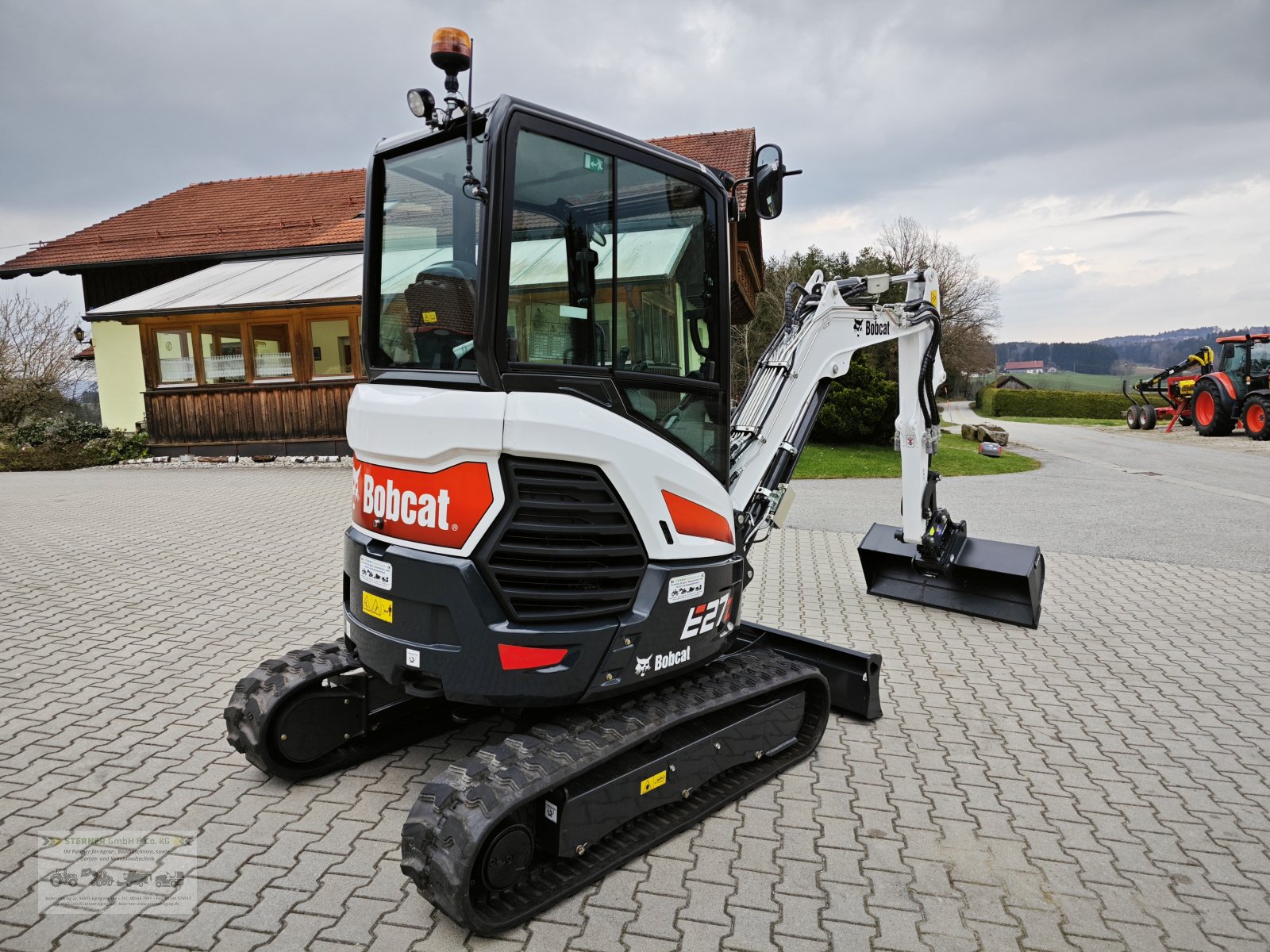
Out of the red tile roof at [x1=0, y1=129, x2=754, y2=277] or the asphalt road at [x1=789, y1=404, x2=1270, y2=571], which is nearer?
the asphalt road at [x1=789, y1=404, x2=1270, y2=571]

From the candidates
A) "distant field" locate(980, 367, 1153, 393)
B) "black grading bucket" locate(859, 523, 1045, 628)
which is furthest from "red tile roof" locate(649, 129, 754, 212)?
"distant field" locate(980, 367, 1153, 393)

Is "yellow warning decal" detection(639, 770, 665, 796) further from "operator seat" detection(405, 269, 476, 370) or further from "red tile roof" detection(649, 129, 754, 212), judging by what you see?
"red tile roof" detection(649, 129, 754, 212)

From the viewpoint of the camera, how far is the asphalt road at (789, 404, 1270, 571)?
941 cm

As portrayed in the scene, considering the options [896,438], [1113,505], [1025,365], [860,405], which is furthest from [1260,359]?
[1025,365]

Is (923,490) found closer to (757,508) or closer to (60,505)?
(757,508)

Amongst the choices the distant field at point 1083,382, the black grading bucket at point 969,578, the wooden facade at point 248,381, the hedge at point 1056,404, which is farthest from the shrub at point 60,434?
the distant field at point 1083,382

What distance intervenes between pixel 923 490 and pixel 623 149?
398 centimetres

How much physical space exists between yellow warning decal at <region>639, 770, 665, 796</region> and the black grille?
72 cm

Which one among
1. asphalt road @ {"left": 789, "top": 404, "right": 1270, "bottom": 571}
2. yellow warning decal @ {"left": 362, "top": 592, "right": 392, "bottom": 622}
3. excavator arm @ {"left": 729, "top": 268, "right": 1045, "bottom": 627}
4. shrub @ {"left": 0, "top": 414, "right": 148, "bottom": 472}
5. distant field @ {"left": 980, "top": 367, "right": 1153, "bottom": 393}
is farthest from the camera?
distant field @ {"left": 980, "top": 367, "right": 1153, "bottom": 393}

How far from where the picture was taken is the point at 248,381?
16.5m

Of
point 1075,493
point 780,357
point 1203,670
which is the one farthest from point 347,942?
point 1075,493

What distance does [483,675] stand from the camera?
3.04 metres

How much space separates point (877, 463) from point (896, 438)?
10.6 m

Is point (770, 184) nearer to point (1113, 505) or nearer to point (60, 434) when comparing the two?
point (1113, 505)
